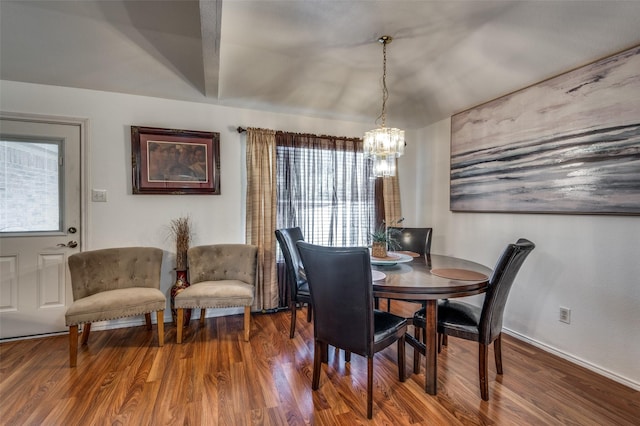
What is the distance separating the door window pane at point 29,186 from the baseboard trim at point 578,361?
449 centimetres

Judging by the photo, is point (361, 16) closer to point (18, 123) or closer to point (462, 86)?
point (462, 86)

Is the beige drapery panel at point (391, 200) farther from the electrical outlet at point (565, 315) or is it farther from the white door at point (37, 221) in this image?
the white door at point (37, 221)

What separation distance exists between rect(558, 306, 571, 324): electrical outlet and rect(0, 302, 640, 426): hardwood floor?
0.33 m

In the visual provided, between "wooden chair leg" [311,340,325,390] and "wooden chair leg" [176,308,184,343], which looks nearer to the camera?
"wooden chair leg" [311,340,325,390]

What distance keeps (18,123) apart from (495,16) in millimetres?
4061

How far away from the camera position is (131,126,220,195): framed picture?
2.86 meters

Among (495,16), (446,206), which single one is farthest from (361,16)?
(446,206)

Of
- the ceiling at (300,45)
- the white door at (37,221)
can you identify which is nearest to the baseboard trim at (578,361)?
the ceiling at (300,45)

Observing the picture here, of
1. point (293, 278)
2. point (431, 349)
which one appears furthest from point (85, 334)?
point (431, 349)

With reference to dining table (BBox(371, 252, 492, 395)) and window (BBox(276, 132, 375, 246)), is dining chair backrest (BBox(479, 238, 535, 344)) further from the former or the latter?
window (BBox(276, 132, 375, 246))

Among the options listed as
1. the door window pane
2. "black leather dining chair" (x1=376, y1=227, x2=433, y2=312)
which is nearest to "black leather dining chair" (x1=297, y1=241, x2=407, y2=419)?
"black leather dining chair" (x1=376, y1=227, x2=433, y2=312)

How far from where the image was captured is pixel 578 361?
221 centimetres

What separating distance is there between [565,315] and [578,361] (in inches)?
13.4

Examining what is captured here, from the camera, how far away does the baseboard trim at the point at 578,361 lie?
1.94 m
